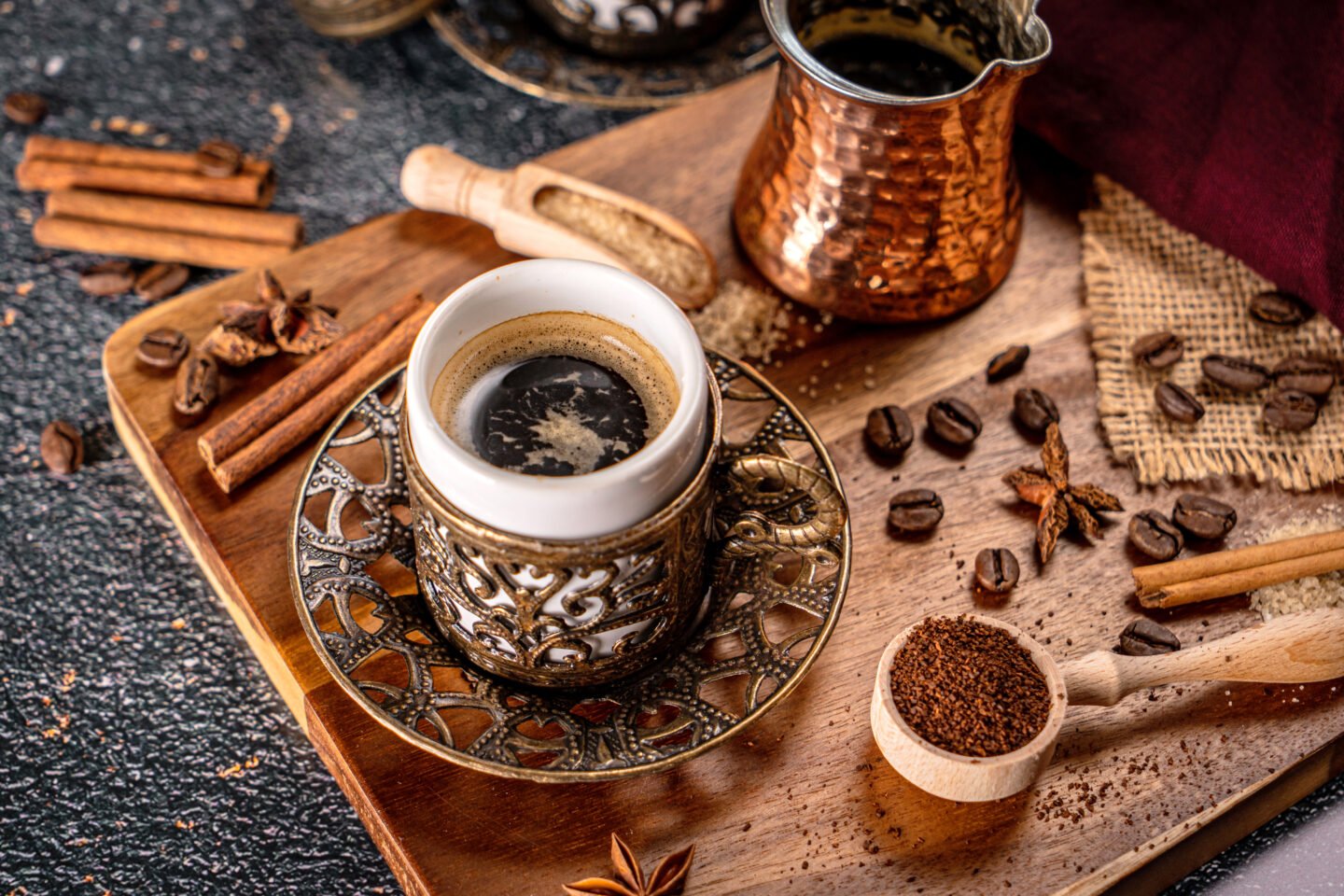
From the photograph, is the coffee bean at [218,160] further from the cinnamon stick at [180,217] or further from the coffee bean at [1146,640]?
the coffee bean at [1146,640]

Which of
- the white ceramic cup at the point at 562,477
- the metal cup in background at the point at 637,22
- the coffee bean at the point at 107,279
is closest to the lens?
the white ceramic cup at the point at 562,477

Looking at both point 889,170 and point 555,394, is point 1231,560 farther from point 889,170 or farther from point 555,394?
point 555,394

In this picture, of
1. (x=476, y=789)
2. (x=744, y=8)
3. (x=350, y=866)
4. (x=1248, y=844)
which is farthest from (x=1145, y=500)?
(x=744, y=8)

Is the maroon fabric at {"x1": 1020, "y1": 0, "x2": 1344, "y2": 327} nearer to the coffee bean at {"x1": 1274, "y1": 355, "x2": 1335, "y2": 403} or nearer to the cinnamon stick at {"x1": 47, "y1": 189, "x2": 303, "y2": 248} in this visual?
the coffee bean at {"x1": 1274, "y1": 355, "x2": 1335, "y2": 403}

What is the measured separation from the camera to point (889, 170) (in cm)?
124

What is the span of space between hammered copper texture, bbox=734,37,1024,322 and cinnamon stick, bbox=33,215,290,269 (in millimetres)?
618

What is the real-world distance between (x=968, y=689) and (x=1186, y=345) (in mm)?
570

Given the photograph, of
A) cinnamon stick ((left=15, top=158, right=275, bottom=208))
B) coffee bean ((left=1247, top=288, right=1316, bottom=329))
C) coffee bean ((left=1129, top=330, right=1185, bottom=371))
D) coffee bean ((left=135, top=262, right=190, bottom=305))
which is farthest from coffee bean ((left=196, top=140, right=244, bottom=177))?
coffee bean ((left=1247, top=288, right=1316, bottom=329))

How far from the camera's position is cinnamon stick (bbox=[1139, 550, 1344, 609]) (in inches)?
46.1

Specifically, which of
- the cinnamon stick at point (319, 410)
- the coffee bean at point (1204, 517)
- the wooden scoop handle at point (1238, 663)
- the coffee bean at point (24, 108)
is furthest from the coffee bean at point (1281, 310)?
the coffee bean at point (24, 108)

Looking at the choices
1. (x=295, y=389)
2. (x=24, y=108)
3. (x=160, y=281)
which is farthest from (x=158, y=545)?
(x=24, y=108)

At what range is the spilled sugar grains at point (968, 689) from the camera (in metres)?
1.01

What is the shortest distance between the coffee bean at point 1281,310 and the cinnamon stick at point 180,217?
112 centimetres

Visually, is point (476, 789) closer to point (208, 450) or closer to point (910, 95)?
point (208, 450)
